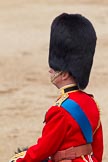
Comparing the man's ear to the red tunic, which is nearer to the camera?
the red tunic

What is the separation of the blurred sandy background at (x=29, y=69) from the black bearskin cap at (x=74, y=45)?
116 inches

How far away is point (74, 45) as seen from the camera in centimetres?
327

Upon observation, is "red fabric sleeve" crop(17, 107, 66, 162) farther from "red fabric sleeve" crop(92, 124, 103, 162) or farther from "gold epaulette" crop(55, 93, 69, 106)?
"red fabric sleeve" crop(92, 124, 103, 162)

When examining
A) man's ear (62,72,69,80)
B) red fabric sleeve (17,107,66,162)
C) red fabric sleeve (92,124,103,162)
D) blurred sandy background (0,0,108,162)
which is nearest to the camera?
red fabric sleeve (17,107,66,162)

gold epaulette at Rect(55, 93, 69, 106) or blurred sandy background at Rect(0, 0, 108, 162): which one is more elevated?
gold epaulette at Rect(55, 93, 69, 106)

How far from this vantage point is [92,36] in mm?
3283

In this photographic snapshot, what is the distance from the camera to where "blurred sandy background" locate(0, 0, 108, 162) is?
7.21 m

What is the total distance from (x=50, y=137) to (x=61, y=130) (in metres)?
0.06

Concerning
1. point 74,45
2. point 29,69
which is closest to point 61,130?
point 74,45

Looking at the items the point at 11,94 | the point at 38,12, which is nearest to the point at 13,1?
the point at 38,12

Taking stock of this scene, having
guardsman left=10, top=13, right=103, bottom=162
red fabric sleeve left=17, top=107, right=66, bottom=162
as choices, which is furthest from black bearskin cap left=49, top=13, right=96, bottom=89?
red fabric sleeve left=17, top=107, right=66, bottom=162

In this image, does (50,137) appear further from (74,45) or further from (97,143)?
(74,45)

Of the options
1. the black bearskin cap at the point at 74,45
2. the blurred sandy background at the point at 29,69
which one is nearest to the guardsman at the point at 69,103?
the black bearskin cap at the point at 74,45

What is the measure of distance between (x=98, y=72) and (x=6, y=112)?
7.98 ft
